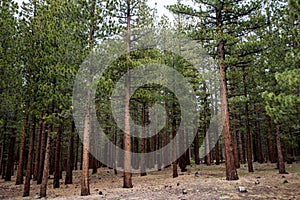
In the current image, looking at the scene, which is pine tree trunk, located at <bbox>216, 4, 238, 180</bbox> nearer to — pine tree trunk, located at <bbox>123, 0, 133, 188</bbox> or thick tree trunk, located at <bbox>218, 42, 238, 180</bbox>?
thick tree trunk, located at <bbox>218, 42, 238, 180</bbox>

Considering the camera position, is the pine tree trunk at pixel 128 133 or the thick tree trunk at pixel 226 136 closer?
the thick tree trunk at pixel 226 136

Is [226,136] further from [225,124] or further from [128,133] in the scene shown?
[128,133]

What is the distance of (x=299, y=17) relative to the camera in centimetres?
710

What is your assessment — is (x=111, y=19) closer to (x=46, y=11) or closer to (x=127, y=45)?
(x=127, y=45)

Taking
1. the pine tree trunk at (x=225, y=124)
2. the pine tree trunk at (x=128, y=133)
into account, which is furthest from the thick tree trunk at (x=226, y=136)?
the pine tree trunk at (x=128, y=133)

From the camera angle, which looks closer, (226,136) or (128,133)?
(226,136)

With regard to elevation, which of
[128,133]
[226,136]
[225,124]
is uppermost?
[225,124]

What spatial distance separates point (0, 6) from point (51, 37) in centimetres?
274

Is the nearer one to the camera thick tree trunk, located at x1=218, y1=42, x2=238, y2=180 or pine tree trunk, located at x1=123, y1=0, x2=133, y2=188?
thick tree trunk, located at x1=218, y1=42, x2=238, y2=180

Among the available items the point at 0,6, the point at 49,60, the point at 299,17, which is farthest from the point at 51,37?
the point at 299,17

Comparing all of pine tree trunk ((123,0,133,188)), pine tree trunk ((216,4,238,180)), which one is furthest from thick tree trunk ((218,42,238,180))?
pine tree trunk ((123,0,133,188))

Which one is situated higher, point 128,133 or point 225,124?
point 225,124

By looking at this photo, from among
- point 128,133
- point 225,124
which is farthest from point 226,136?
point 128,133

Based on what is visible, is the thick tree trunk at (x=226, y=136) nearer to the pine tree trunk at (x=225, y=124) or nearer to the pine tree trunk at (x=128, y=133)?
the pine tree trunk at (x=225, y=124)
